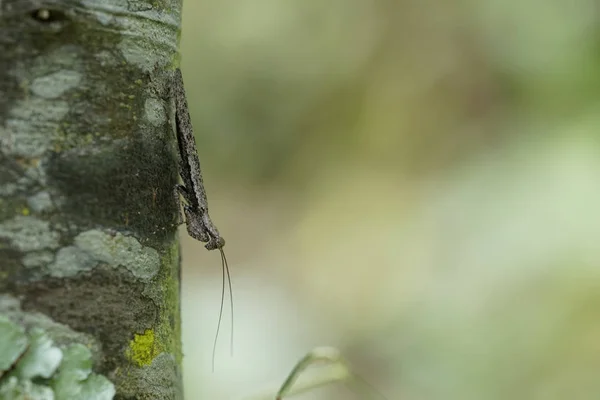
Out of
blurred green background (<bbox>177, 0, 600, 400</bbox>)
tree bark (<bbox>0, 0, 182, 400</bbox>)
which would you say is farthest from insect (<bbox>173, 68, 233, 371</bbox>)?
blurred green background (<bbox>177, 0, 600, 400</bbox>)

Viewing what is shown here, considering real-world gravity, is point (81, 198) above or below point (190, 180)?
above

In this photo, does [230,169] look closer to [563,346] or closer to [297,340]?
[297,340]

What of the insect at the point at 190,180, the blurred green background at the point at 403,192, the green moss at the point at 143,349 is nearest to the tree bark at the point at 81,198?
the green moss at the point at 143,349

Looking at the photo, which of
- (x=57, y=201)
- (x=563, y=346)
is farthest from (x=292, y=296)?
(x=57, y=201)

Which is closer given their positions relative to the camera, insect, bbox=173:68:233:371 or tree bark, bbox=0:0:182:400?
tree bark, bbox=0:0:182:400

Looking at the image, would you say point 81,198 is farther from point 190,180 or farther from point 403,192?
point 403,192

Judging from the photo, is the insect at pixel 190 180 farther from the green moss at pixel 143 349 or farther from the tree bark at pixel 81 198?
the green moss at pixel 143 349

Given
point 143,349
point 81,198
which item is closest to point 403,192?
point 143,349

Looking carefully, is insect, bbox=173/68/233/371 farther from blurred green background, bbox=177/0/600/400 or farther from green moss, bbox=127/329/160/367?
blurred green background, bbox=177/0/600/400
